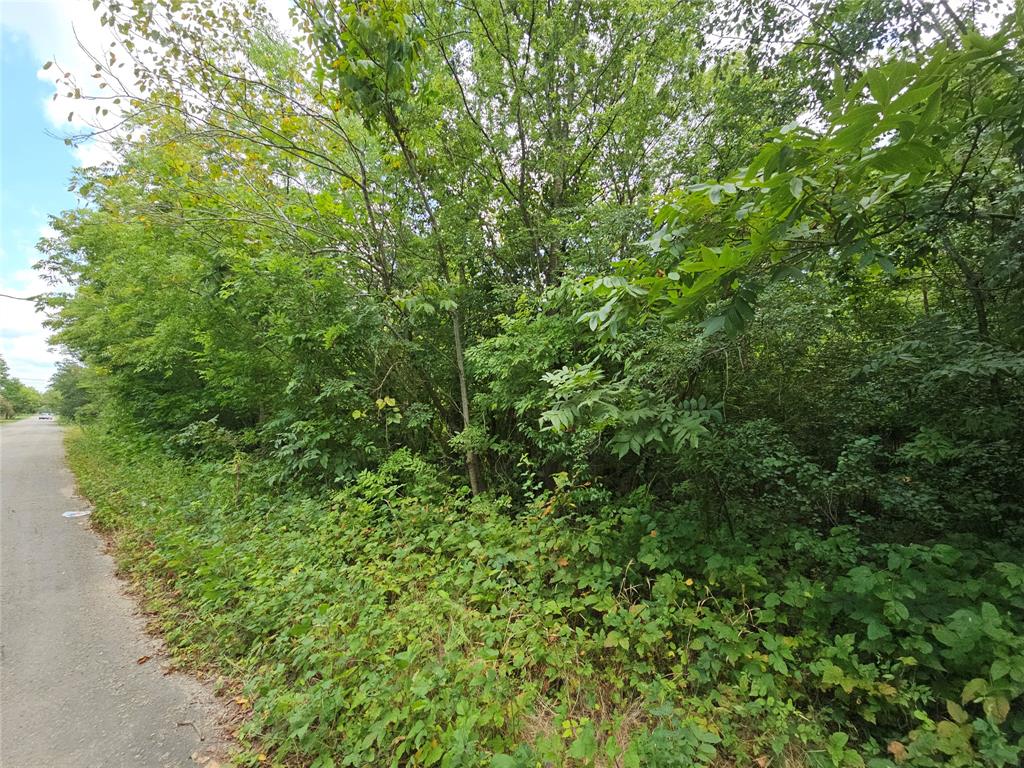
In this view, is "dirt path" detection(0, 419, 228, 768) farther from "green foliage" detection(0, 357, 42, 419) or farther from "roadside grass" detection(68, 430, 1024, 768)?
"green foliage" detection(0, 357, 42, 419)

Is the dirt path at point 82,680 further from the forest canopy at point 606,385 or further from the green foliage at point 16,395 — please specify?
the green foliage at point 16,395

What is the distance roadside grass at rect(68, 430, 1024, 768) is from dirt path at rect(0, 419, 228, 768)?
0.24 meters

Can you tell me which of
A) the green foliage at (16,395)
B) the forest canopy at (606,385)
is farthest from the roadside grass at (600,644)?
the green foliage at (16,395)

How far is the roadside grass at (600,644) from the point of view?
197 centimetres

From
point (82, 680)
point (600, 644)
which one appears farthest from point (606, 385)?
point (82, 680)

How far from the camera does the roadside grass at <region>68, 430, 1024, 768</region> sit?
1975 millimetres

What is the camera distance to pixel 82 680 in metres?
2.63

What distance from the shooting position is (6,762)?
204 centimetres

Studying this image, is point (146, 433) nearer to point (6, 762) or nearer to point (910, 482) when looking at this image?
point (6, 762)

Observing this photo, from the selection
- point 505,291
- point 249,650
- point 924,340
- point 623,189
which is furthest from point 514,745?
point 623,189

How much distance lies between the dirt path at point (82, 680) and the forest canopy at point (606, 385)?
0.29 meters

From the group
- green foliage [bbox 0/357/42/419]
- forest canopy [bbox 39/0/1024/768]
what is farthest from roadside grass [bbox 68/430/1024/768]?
green foliage [bbox 0/357/42/419]

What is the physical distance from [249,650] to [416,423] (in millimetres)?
2646

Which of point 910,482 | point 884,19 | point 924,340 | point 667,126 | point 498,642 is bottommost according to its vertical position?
point 498,642
